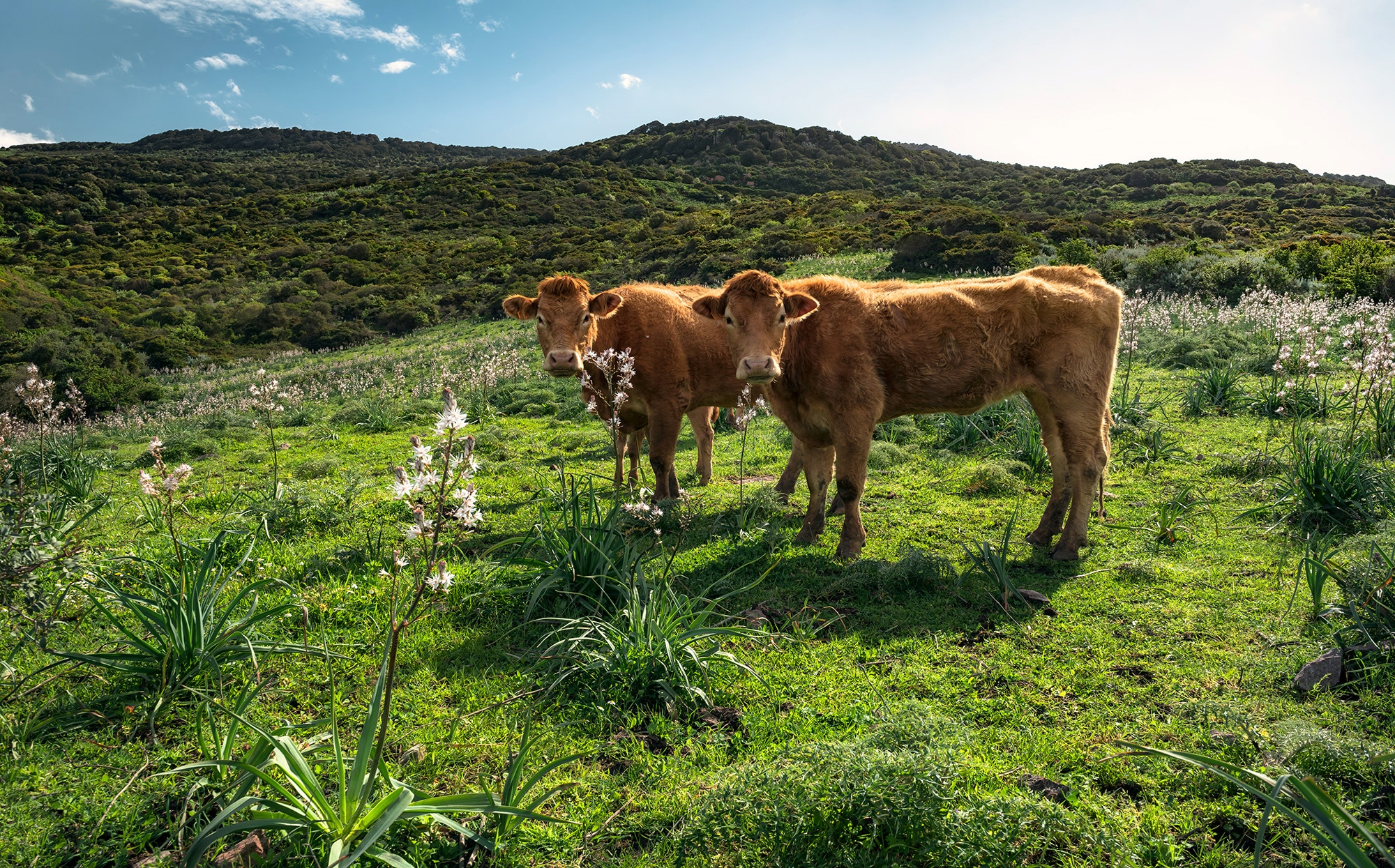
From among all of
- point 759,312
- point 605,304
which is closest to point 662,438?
point 605,304

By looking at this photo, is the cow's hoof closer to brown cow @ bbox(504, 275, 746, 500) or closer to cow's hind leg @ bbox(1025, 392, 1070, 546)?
cow's hind leg @ bbox(1025, 392, 1070, 546)

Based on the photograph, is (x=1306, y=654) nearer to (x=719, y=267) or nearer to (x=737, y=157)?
(x=719, y=267)

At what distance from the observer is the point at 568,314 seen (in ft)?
24.4

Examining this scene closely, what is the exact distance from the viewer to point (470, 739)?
11.7 feet

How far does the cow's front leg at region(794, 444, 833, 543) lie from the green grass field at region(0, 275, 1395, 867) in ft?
0.53

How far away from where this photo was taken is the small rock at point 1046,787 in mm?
3156

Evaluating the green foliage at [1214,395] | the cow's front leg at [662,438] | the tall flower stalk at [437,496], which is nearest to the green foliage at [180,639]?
the tall flower stalk at [437,496]

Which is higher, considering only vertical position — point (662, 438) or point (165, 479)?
point (165, 479)

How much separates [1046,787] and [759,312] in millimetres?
4143

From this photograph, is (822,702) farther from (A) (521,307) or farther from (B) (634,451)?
(A) (521,307)

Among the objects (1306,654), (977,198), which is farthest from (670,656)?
(977,198)

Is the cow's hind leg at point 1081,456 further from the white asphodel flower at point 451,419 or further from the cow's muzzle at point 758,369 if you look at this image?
the white asphodel flower at point 451,419

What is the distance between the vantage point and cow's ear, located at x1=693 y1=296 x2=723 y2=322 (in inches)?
256

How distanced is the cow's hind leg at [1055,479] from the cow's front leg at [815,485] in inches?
77.7
